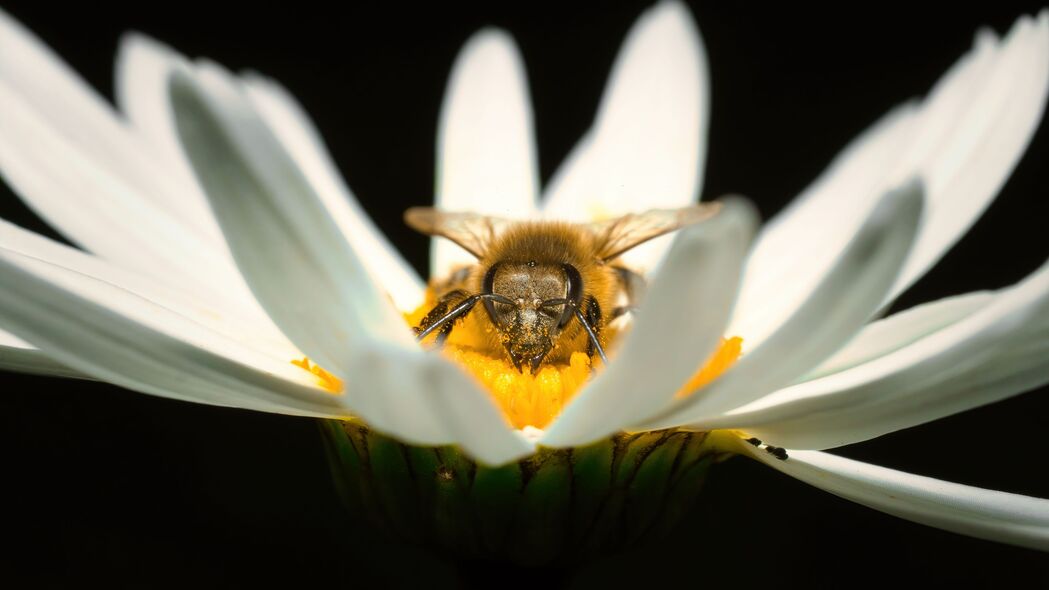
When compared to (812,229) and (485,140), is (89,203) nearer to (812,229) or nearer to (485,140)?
(485,140)

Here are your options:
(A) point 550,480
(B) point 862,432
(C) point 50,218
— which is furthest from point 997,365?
(C) point 50,218

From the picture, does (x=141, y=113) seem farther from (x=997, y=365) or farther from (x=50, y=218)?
(x=997, y=365)

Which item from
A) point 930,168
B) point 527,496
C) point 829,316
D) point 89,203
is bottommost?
point 527,496

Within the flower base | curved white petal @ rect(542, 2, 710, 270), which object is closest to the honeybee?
the flower base

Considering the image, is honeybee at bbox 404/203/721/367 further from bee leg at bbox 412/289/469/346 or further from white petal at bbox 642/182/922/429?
white petal at bbox 642/182/922/429

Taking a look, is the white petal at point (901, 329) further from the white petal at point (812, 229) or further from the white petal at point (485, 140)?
the white petal at point (485, 140)

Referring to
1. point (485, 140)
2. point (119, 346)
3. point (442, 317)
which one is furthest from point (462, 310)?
point (485, 140)
